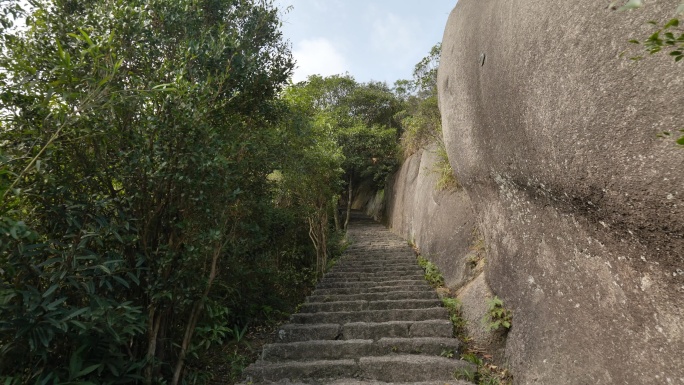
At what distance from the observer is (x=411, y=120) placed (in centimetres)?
1010

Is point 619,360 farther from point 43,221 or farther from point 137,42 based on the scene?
point 137,42

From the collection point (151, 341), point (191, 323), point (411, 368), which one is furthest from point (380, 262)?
point (151, 341)

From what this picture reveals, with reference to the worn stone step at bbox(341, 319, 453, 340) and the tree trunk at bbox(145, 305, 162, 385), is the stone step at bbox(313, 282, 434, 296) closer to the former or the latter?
the worn stone step at bbox(341, 319, 453, 340)

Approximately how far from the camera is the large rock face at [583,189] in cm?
188

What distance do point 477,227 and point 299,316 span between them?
8.82 ft

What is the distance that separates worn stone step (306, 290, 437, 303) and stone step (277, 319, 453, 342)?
1.09 meters

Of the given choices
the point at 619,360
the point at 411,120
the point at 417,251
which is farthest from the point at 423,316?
the point at 411,120

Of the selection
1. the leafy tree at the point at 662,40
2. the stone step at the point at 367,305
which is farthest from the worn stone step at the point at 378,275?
the leafy tree at the point at 662,40

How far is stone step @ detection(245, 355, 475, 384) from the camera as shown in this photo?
3498 mm

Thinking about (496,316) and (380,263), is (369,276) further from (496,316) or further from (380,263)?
(496,316)

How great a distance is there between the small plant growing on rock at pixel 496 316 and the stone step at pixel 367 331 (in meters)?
0.54

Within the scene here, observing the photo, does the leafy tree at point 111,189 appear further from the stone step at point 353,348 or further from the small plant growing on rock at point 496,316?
the small plant growing on rock at point 496,316

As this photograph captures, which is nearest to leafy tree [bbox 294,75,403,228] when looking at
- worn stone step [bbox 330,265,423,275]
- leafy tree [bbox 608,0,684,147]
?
worn stone step [bbox 330,265,423,275]

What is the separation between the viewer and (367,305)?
5258mm
